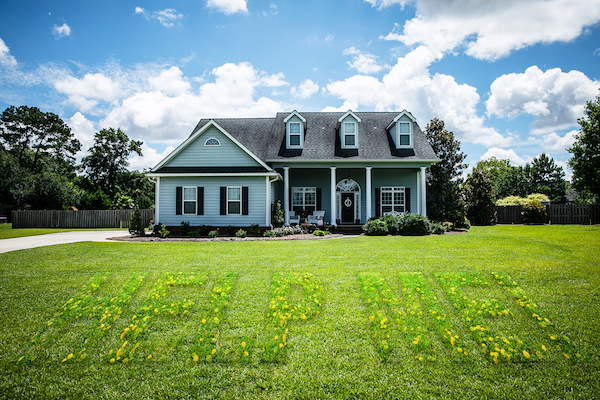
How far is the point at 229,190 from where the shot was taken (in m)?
17.8

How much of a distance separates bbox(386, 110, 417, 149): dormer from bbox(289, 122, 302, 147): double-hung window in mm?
6300

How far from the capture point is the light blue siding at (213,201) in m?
17.7

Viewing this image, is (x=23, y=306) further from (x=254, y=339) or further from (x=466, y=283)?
(x=466, y=283)

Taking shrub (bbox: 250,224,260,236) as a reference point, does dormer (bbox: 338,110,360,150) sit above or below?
above

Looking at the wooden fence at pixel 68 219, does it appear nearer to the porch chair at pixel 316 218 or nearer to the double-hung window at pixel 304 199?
the double-hung window at pixel 304 199

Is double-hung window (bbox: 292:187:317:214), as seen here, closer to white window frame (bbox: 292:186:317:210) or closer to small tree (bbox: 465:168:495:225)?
white window frame (bbox: 292:186:317:210)

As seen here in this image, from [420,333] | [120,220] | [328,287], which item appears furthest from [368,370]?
[120,220]

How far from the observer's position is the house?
17719 millimetres

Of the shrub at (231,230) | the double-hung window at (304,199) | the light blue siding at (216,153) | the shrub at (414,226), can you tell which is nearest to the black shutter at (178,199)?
the light blue siding at (216,153)

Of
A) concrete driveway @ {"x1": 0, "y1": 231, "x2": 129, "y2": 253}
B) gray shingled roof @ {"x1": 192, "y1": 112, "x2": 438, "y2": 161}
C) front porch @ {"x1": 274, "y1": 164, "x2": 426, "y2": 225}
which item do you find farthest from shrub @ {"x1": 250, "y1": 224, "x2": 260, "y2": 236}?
concrete driveway @ {"x1": 0, "y1": 231, "x2": 129, "y2": 253}

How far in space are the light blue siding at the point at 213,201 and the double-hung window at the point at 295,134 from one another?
412 cm

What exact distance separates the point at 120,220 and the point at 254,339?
26459 mm

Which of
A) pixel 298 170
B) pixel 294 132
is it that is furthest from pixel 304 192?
pixel 294 132

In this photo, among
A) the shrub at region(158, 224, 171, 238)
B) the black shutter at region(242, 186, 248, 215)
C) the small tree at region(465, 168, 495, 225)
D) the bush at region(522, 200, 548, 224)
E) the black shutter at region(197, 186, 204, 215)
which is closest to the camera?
the shrub at region(158, 224, 171, 238)
